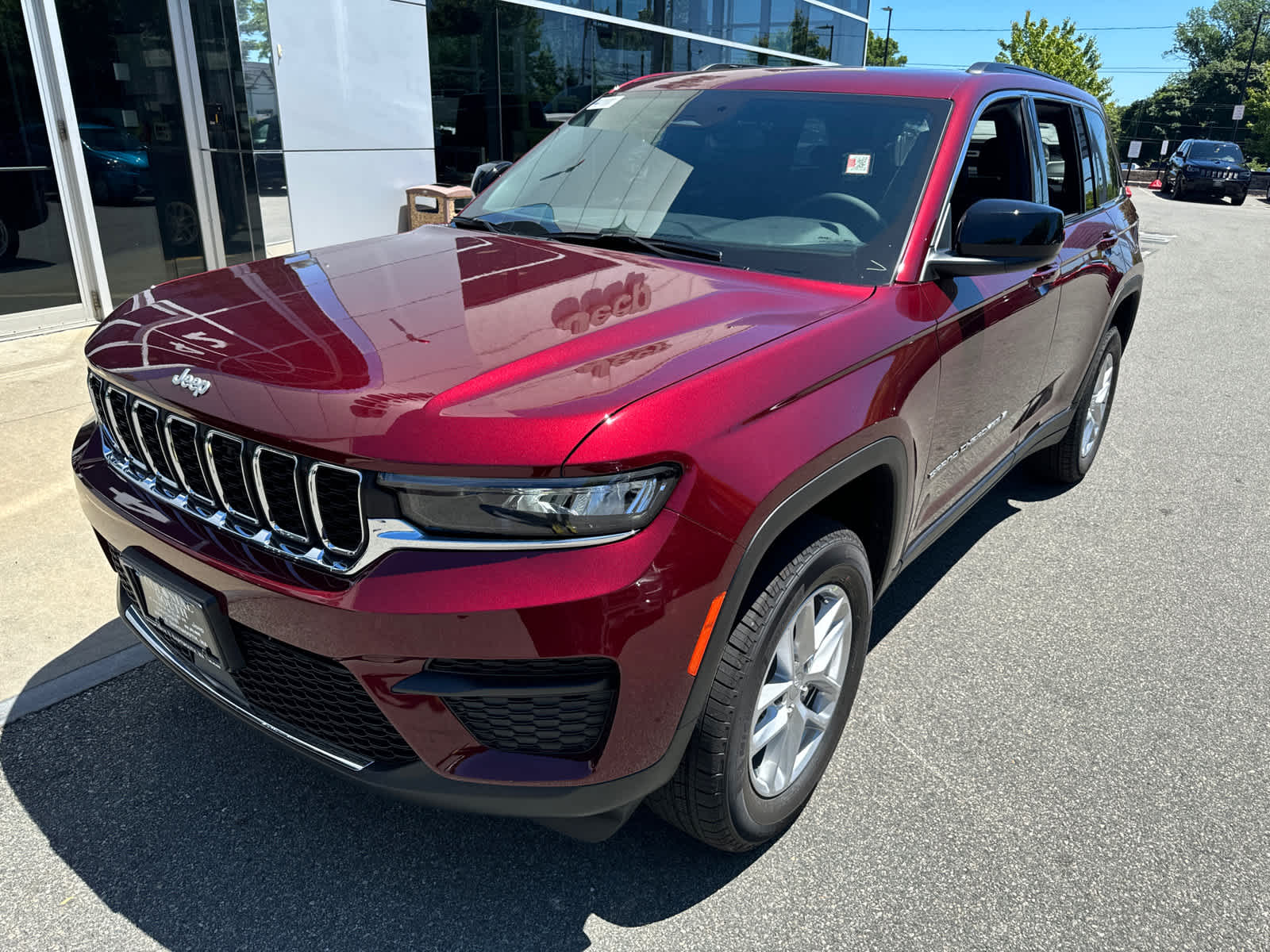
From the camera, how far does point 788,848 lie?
96.1 inches

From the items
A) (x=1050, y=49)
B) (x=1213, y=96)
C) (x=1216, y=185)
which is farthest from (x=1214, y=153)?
(x=1213, y=96)

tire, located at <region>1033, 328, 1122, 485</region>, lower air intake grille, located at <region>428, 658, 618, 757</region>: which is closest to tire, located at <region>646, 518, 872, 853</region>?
lower air intake grille, located at <region>428, 658, 618, 757</region>

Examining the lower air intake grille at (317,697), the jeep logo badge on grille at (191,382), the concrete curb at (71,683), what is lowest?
the concrete curb at (71,683)

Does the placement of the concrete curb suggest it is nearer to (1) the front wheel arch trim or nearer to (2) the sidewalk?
(2) the sidewalk

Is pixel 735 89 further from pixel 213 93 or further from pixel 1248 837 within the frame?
pixel 213 93

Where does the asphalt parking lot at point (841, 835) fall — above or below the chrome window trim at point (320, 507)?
below

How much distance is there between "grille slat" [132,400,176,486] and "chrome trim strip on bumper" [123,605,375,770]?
448 mm

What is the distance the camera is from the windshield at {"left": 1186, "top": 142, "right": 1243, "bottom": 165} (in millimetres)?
28391

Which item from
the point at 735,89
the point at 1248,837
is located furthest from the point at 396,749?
the point at 735,89

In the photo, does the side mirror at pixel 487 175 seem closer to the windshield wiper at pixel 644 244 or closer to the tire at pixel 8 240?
the windshield wiper at pixel 644 244

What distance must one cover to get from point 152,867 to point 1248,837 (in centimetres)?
280

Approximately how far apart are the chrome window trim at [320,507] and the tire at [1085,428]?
3.66 m

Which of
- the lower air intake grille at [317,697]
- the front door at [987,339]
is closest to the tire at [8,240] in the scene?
the lower air intake grille at [317,697]

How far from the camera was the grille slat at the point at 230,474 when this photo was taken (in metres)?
1.91
